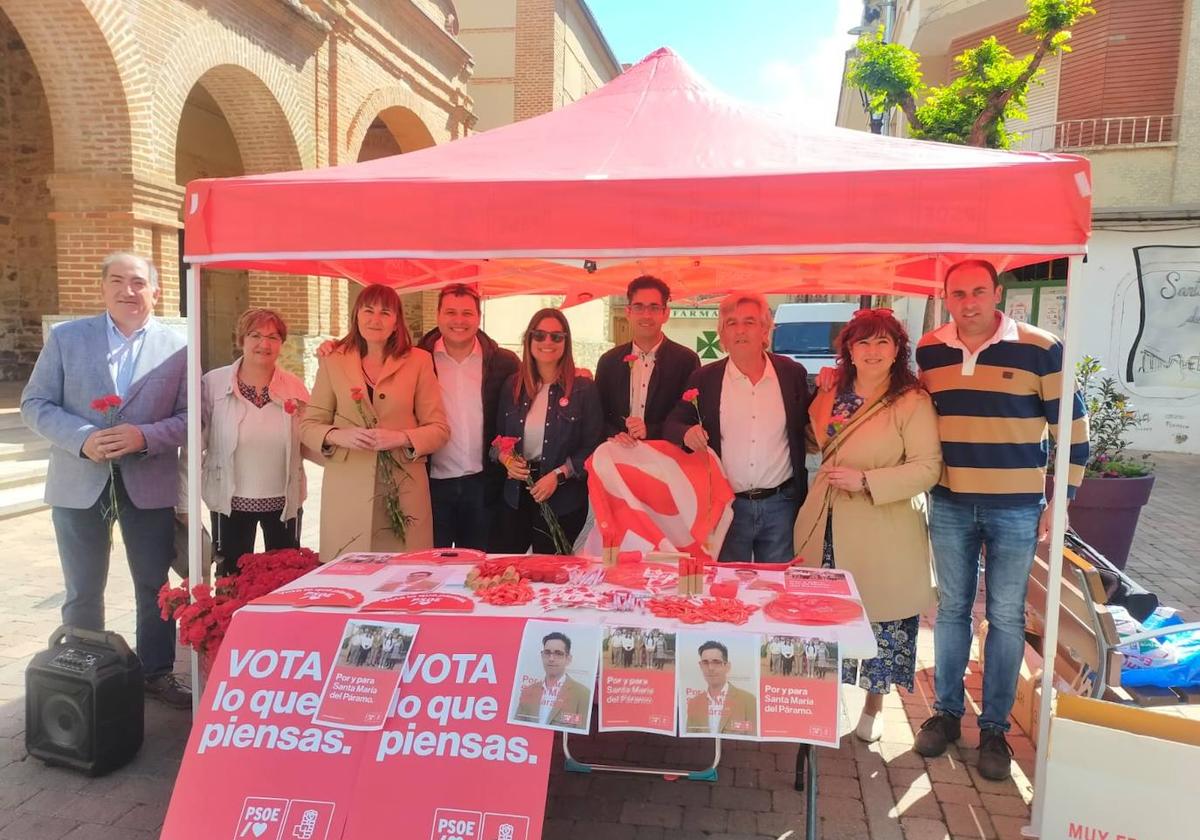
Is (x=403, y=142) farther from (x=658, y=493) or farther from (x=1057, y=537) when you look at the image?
(x=1057, y=537)

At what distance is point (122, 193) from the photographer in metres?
7.95

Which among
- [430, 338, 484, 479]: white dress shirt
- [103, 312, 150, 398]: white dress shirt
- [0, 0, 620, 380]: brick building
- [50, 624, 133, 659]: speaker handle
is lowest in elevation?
[50, 624, 133, 659]: speaker handle

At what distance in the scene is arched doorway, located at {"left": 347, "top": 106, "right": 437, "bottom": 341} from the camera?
47.0ft

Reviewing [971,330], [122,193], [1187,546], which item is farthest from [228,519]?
[1187,546]

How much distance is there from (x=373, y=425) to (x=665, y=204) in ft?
5.35

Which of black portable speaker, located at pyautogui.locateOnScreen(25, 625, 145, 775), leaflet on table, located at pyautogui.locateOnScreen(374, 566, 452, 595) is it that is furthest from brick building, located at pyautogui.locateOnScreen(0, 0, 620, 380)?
leaflet on table, located at pyautogui.locateOnScreen(374, 566, 452, 595)

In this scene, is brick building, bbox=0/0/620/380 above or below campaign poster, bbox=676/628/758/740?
above

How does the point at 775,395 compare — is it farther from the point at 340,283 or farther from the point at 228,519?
the point at 340,283

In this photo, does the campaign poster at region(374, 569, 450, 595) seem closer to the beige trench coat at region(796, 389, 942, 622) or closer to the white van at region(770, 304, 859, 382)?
the beige trench coat at region(796, 389, 942, 622)

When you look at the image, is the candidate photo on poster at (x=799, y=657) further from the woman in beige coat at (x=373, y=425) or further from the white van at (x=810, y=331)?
the white van at (x=810, y=331)

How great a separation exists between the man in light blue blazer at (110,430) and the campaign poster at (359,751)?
117cm

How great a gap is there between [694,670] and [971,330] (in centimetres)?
171

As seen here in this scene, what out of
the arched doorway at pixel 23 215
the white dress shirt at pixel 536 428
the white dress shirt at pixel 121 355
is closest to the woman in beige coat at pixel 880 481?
the white dress shirt at pixel 536 428

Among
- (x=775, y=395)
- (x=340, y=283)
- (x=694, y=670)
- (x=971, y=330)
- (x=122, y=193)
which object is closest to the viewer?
(x=694, y=670)
